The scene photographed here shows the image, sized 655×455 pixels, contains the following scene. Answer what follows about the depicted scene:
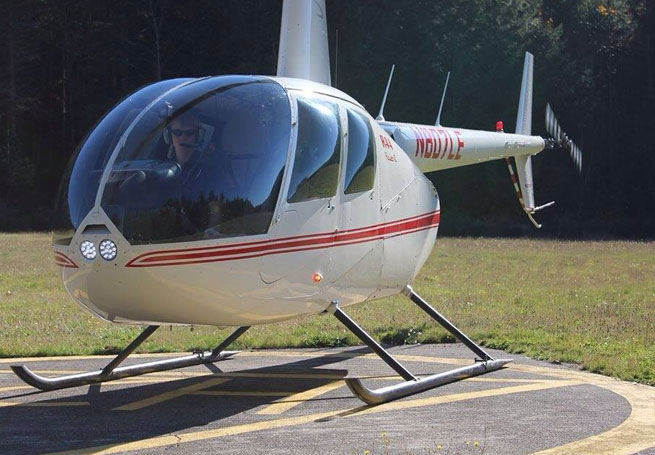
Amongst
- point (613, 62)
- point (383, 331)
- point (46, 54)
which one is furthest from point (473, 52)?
point (383, 331)

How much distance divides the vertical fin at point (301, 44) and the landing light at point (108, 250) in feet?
10.7

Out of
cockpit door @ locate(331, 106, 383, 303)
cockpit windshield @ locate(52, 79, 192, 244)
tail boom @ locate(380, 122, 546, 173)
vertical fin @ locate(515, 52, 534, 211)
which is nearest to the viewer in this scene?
cockpit windshield @ locate(52, 79, 192, 244)

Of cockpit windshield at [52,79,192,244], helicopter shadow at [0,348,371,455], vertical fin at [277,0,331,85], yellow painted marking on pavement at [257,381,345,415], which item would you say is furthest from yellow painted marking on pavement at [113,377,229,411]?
vertical fin at [277,0,331,85]

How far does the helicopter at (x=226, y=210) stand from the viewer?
672cm

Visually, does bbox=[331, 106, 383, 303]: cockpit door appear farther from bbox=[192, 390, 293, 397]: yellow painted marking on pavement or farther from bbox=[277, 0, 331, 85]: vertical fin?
bbox=[277, 0, 331, 85]: vertical fin

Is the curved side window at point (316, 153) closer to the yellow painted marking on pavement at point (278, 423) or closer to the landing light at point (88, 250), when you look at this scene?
the landing light at point (88, 250)

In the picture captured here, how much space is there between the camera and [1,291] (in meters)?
15.9

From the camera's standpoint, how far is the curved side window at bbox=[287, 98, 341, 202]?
24.3 feet

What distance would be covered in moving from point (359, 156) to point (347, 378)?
1.87 m

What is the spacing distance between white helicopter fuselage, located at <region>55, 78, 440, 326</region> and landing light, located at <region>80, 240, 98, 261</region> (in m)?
0.03

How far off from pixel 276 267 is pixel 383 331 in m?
4.56

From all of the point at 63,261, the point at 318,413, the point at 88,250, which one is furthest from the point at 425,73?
the point at 88,250

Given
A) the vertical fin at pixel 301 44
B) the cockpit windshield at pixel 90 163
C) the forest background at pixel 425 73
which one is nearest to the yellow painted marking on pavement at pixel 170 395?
the cockpit windshield at pixel 90 163

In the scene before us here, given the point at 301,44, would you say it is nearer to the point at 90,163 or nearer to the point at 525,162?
the point at 90,163
